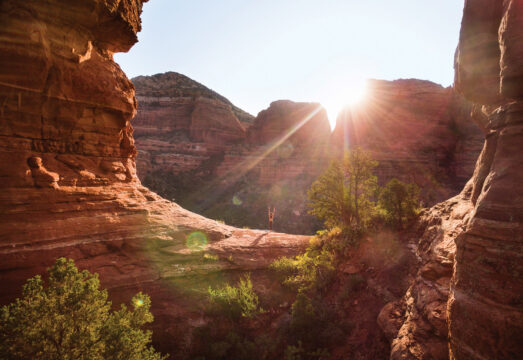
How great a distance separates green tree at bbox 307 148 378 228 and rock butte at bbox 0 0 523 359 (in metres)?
4.32

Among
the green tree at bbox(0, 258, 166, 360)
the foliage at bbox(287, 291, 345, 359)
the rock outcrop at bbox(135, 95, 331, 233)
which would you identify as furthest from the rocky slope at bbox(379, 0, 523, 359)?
the rock outcrop at bbox(135, 95, 331, 233)

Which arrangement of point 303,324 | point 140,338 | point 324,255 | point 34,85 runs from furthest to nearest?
point 324,255 < point 303,324 < point 34,85 < point 140,338

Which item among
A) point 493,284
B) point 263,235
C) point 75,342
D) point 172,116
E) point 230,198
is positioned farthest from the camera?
point 172,116

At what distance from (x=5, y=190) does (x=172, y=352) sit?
24.4 feet

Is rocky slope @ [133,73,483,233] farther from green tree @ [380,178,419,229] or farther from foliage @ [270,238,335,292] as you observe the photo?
foliage @ [270,238,335,292]

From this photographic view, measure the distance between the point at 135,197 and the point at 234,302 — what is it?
6066mm

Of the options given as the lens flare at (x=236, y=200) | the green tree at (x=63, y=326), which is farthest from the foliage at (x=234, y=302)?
the lens flare at (x=236, y=200)

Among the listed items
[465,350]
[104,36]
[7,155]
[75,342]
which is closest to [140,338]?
[75,342]

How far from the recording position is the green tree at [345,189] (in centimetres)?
1341

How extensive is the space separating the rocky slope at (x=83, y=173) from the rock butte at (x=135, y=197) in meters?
0.04

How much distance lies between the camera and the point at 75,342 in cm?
503

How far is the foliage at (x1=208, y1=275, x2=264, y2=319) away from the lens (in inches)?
372

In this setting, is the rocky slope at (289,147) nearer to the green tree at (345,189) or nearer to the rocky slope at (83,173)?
the green tree at (345,189)

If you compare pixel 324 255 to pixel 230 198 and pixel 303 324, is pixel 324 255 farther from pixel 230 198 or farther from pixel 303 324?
pixel 230 198
